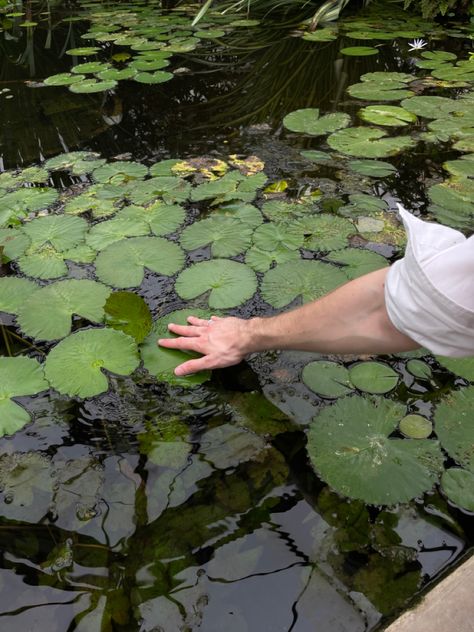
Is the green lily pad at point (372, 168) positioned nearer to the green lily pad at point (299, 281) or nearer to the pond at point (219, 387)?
the pond at point (219, 387)

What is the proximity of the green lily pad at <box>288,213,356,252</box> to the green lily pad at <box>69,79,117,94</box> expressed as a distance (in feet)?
6.31

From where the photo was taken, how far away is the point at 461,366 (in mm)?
1391

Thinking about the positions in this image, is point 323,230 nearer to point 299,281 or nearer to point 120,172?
point 299,281

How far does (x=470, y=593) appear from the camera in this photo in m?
0.87

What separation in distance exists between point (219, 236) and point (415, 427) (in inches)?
38.4

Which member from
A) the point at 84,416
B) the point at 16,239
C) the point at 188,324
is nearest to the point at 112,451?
the point at 84,416

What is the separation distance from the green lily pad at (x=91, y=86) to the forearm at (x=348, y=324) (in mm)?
2591

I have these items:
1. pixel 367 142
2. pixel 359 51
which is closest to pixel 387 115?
pixel 367 142

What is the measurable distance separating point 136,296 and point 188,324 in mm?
191

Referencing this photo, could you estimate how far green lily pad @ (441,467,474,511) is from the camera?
1.10 metres

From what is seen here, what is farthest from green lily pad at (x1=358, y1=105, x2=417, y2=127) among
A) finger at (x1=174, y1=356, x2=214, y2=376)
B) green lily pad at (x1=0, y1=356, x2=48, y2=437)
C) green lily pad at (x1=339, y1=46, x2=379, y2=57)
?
green lily pad at (x1=0, y1=356, x2=48, y2=437)

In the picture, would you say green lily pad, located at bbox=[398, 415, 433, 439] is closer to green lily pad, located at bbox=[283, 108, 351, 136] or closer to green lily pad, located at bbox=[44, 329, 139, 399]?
green lily pad, located at bbox=[44, 329, 139, 399]

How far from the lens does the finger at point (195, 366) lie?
4.50 feet

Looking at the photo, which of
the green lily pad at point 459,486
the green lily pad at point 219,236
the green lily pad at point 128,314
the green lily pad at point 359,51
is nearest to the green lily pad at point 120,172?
the green lily pad at point 219,236
